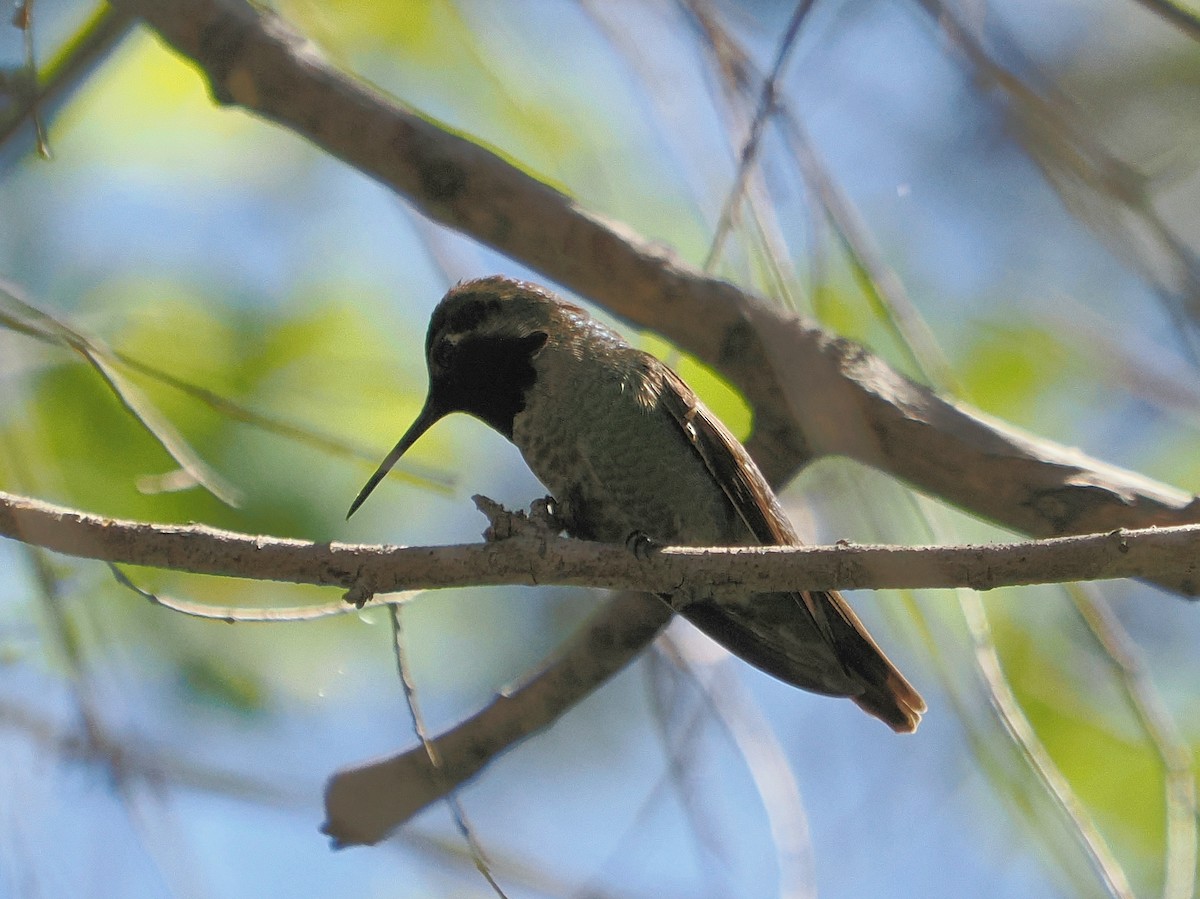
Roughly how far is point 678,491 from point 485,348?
0.89 m

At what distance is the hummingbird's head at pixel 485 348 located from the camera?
398cm

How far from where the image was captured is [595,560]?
111 inches

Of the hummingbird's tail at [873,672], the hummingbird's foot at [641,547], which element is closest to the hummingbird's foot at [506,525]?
the hummingbird's foot at [641,547]

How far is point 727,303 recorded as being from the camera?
3842mm

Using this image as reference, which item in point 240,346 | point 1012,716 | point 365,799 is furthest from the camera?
point 240,346

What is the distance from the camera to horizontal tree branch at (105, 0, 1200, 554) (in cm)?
369

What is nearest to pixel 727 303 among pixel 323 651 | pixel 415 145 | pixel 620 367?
pixel 620 367

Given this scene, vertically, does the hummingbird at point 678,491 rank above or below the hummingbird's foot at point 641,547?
above

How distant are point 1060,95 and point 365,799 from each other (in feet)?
8.93

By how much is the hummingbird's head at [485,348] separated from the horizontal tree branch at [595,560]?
3.97ft

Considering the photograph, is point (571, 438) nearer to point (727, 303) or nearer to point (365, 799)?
point (727, 303)

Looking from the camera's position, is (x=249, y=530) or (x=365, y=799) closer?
(x=365, y=799)

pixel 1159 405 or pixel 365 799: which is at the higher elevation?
pixel 1159 405

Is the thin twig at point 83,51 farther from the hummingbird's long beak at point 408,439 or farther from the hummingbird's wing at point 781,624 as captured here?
the hummingbird's wing at point 781,624
